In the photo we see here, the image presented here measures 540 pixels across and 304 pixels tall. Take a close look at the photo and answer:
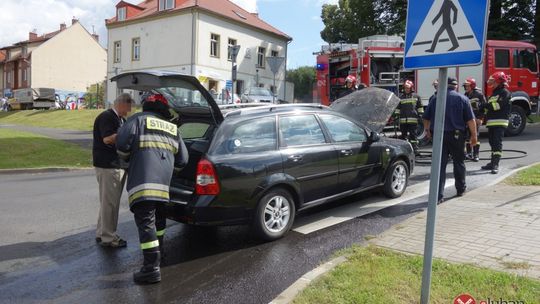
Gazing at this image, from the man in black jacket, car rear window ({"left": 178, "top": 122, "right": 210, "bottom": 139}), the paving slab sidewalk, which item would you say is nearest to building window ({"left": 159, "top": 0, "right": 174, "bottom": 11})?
car rear window ({"left": 178, "top": 122, "right": 210, "bottom": 139})

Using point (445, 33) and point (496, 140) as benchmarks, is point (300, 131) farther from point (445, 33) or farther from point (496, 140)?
point (496, 140)

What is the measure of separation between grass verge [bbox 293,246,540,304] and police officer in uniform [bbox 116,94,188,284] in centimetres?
149

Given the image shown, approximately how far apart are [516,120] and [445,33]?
1332 cm

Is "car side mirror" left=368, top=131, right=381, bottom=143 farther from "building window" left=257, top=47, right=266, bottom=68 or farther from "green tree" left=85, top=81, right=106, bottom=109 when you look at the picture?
"green tree" left=85, top=81, right=106, bottom=109

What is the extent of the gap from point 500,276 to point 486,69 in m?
12.0

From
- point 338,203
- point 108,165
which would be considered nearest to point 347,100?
point 338,203

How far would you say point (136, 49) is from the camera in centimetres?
4000

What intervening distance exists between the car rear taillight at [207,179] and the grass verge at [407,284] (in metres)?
1.56

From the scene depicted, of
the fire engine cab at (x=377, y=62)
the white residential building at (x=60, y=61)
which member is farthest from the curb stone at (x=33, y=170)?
the white residential building at (x=60, y=61)

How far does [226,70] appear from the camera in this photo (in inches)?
1538

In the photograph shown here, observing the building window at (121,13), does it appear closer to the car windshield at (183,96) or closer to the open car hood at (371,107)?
the open car hood at (371,107)

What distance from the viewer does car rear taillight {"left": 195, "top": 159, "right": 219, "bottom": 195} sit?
16.6ft

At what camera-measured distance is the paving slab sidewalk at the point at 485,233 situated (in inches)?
174

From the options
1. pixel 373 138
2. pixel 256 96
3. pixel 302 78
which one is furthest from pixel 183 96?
pixel 302 78
